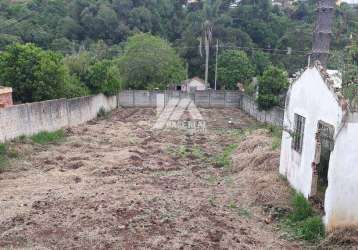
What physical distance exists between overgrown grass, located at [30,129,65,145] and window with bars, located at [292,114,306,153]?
8980 mm

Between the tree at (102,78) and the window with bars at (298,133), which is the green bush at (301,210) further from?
the tree at (102,78)

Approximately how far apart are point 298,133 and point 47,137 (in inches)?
373

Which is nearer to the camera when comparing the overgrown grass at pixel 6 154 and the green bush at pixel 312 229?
the green bush at pixel 312 229

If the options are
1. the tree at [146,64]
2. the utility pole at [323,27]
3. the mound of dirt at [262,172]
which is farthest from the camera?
the tree at [146,64]

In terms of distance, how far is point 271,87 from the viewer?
1842 cm

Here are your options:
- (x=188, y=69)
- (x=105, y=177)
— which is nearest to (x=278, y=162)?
(x=105, y=177)

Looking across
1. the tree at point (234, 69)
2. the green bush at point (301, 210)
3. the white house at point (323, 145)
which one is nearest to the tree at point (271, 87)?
the white house at point (323, 145)

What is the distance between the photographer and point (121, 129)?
16734 millimetres

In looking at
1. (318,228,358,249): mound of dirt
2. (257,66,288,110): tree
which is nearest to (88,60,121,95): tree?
(257,66,288,110): tree

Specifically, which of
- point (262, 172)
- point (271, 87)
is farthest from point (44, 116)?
point (271, 87)

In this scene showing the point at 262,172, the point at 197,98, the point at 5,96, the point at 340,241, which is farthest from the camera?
the point at 197,98

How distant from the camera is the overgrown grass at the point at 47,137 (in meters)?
12.8

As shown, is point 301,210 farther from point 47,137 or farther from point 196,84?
point 196,84

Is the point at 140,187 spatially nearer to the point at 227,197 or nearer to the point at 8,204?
the point at 227,197
